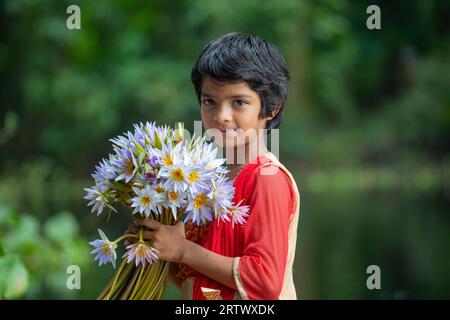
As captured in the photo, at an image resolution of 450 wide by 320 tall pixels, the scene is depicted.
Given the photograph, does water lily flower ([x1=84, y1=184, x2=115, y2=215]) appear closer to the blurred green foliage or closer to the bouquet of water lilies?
the bouquet of water lilies

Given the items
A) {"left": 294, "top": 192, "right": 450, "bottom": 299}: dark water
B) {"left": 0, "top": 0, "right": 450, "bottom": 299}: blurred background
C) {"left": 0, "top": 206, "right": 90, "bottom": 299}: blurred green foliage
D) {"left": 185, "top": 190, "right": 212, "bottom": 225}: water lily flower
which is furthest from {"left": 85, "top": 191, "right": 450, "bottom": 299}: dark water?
{"left": 185, "top": 190, "right": 212, "bottom": 225}: water lily flower

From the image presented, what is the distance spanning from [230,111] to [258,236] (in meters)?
0.26

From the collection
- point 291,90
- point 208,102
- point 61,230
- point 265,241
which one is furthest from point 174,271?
point 291,90

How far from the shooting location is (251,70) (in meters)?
1.63

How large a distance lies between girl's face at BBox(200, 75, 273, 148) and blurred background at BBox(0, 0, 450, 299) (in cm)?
725

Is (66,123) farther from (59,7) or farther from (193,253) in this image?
(193,253)

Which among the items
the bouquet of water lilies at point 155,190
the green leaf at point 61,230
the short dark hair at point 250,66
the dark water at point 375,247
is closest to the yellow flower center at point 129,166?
the bouquet of water lilies at point 155,190

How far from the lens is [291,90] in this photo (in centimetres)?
1377

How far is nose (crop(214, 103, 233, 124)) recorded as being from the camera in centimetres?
164

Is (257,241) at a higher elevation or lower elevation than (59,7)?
lower
